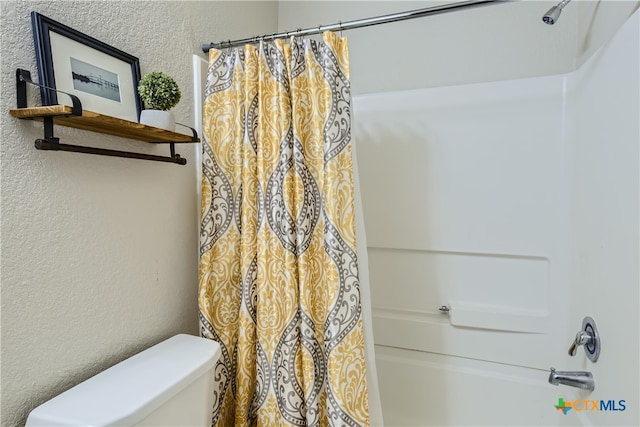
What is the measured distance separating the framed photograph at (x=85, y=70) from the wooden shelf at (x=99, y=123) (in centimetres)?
4

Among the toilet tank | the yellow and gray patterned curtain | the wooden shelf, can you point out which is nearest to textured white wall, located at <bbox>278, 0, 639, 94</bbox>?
the yellow and gray patterned curtain

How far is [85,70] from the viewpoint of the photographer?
79 cm

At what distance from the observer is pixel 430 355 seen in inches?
60.2

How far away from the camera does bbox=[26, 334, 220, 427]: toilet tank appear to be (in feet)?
2.21

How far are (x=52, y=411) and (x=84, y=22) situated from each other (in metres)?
0.86

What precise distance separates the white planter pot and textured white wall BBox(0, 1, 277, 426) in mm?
109

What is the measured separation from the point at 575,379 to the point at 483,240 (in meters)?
0.56

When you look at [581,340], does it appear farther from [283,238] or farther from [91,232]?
[91,232]

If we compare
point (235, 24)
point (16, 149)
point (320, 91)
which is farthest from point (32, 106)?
point (235, 24)

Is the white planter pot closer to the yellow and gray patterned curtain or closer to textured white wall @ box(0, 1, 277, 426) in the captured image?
textured white wall @ box(0, 1, 277, 426)

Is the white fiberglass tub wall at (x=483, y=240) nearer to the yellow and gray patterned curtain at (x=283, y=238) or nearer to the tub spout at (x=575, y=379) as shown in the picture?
the tub spout at (x=575, y=379)

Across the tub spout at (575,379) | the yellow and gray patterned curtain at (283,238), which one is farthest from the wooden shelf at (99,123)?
the tub spout at (575,379)

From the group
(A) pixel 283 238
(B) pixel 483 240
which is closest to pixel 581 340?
(B) pixel 483 240

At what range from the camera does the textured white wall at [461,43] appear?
1371 mm
